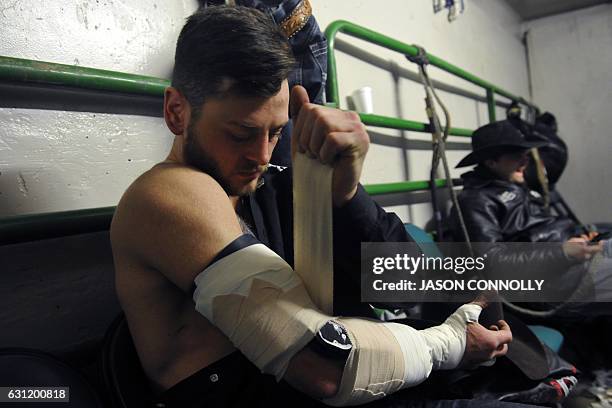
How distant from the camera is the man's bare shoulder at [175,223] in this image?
1.90ft

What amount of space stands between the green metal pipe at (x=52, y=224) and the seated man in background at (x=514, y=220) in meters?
1.34

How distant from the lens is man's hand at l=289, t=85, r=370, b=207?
24.2 inches

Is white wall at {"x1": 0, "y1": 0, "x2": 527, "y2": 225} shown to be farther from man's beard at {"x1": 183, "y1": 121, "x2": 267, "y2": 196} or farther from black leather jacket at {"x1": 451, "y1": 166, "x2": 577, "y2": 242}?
black leather jacket at {"x1": 451, "y1": 166, "x2": 577, "y2": 242}

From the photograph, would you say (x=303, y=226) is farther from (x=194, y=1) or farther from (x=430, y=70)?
(x=430, y=70)

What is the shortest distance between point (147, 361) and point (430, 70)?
6.72 ft

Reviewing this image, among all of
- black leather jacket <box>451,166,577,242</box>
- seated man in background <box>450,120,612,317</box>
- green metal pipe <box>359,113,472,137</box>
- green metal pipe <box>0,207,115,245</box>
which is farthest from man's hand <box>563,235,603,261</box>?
green metal pipe <box>0,207,115,245</box>

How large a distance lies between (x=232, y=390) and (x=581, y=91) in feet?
14.4

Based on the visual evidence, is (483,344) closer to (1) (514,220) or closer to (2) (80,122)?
(2) (80,122)

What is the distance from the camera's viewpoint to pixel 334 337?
1.86 ft

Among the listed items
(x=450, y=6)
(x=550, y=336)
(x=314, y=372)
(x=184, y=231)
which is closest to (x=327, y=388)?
(x=314, y=372)

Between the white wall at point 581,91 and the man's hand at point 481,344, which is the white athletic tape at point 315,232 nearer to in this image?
the man's hand at point 481,344

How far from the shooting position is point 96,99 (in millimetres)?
858

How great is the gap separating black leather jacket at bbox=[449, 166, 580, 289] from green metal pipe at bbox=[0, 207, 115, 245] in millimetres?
1326

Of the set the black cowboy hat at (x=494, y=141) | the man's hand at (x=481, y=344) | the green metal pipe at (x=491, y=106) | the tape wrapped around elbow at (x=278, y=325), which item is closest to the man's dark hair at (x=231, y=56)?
the tape wrapped around elbow at (x=278, y=325)
